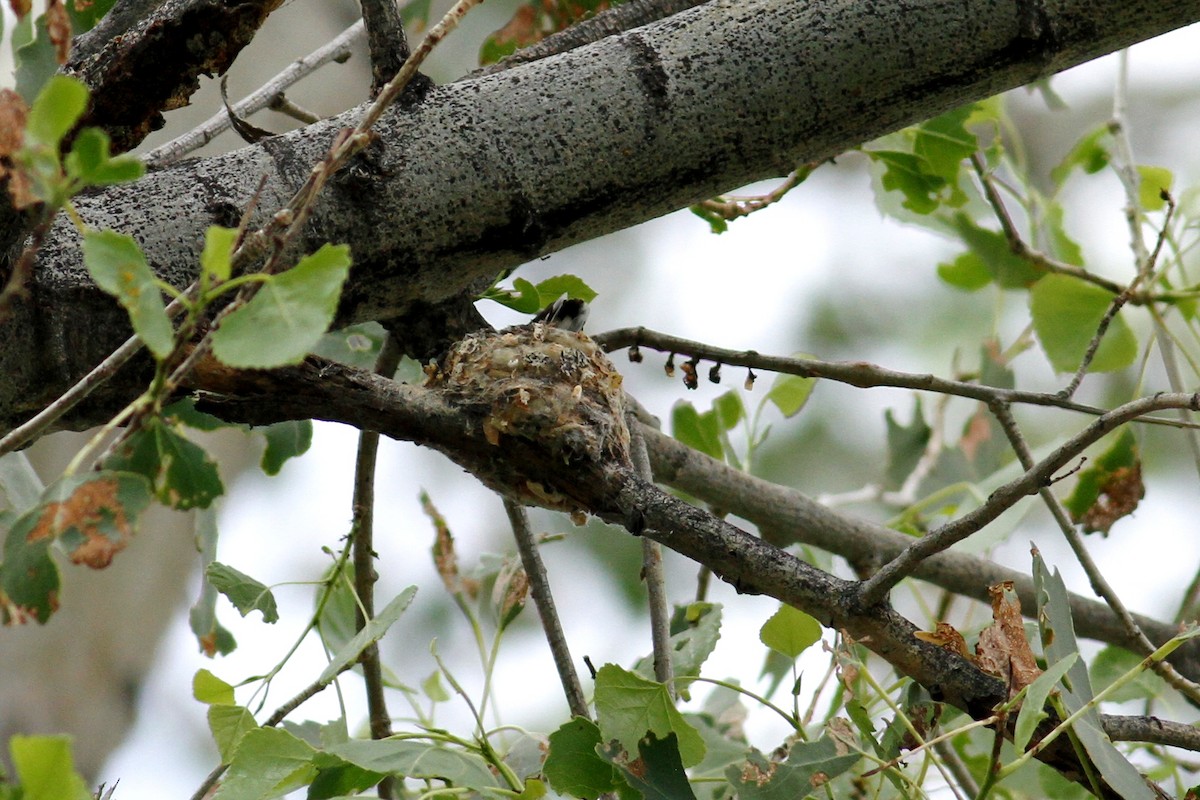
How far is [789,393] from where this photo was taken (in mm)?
1549

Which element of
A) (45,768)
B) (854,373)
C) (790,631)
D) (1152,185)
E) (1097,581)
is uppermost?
(1152,185)

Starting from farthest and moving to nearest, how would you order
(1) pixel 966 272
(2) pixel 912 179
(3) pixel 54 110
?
1. (1) pixel 966 272
2. (2) pixel 912 179
3. (3) pixel 54 110

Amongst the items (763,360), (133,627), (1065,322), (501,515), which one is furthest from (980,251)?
(501,515)

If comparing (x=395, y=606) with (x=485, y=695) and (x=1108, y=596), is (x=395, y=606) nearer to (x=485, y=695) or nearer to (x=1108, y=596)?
(x=485, y=695)

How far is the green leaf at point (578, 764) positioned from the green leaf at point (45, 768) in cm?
43

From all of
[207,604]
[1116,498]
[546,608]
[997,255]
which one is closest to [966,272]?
[997,255]

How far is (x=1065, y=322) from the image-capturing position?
62.5 inches

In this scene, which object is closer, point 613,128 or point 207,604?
point 613,128

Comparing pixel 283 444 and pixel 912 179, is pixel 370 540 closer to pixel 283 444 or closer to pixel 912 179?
pixel 283 444

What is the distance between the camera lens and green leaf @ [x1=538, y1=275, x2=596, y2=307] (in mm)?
1257

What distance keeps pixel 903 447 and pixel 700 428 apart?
1.79 feet

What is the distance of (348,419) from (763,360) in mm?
458

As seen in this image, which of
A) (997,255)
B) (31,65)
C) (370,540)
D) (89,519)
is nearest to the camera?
(89,519)

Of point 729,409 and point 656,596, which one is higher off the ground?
point 729,409
